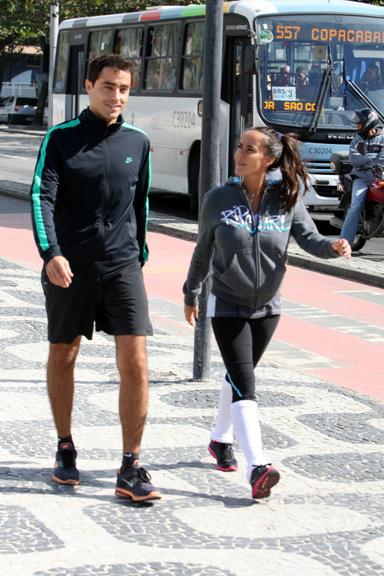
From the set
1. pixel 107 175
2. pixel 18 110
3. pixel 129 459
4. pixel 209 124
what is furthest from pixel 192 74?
pixel 18 110

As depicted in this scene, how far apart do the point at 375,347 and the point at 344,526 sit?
4449 mm

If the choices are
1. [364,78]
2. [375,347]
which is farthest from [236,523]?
[364,78]

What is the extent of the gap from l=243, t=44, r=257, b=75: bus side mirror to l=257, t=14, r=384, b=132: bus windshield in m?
0.24

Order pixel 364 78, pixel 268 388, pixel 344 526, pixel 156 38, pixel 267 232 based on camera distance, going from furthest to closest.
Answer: pixel 156 38 → pixel 364 78 → pixel 268 388 → pixel 267 232 → pixel 344 526

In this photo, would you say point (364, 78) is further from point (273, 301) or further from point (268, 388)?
point (273, 301)

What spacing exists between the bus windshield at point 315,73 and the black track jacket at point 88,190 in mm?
12500

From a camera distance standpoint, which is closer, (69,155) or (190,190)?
(69,155)

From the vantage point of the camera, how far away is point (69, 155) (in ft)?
18.0

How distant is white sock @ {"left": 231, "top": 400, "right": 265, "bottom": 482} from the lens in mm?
5535

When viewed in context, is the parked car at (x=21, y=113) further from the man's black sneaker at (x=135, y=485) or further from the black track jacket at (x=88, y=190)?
the man's black sneaker at (x=135, y=485)

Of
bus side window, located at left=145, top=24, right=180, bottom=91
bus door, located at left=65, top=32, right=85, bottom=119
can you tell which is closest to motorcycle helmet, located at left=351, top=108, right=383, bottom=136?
bus side window, located at left=145, top=24, right=180, bottom=91

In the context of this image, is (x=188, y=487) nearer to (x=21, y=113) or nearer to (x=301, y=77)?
(x=301, y=77)

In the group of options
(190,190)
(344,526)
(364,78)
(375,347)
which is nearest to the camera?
(344,526)

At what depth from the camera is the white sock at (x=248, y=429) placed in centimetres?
554
